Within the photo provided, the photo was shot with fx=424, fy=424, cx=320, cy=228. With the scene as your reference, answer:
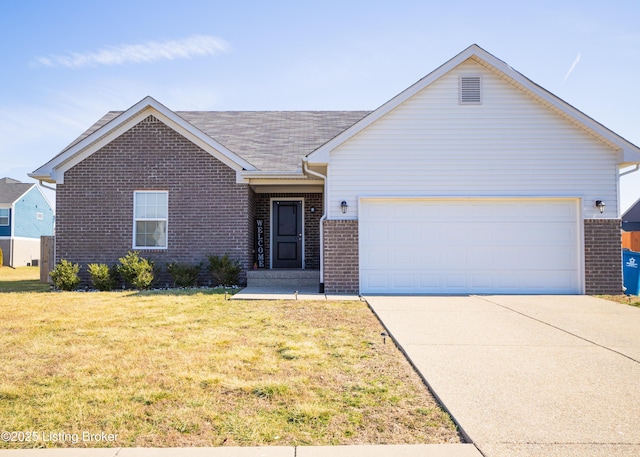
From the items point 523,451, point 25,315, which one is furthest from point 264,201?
point 523,451

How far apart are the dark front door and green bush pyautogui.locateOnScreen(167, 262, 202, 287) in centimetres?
297

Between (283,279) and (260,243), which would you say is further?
(260,243)

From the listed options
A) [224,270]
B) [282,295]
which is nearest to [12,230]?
[224,270]

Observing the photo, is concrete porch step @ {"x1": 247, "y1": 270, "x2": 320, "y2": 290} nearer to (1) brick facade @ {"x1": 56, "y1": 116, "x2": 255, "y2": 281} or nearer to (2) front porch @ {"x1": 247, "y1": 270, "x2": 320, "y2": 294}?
(2) front porch @ {"x1": 247, "y1": 270, "x2": 320, "y2": 294}

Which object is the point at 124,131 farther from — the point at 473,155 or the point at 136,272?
the point at 473,155

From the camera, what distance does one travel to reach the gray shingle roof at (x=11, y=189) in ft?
94.7

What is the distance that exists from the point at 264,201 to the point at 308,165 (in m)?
3.65

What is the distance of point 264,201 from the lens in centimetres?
1404

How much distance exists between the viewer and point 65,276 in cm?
1146

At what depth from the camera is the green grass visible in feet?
10.5

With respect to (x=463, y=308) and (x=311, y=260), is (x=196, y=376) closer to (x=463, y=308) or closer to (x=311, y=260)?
(x=463, y=308)

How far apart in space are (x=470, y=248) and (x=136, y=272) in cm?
875

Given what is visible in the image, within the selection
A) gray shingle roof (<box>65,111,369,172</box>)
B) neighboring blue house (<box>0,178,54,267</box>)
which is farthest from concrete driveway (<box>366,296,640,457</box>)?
neighboring blue house (<box>0,178,54,267</box>)

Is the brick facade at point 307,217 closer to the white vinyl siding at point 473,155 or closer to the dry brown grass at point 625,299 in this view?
the white vinyl siding at point 473,155
